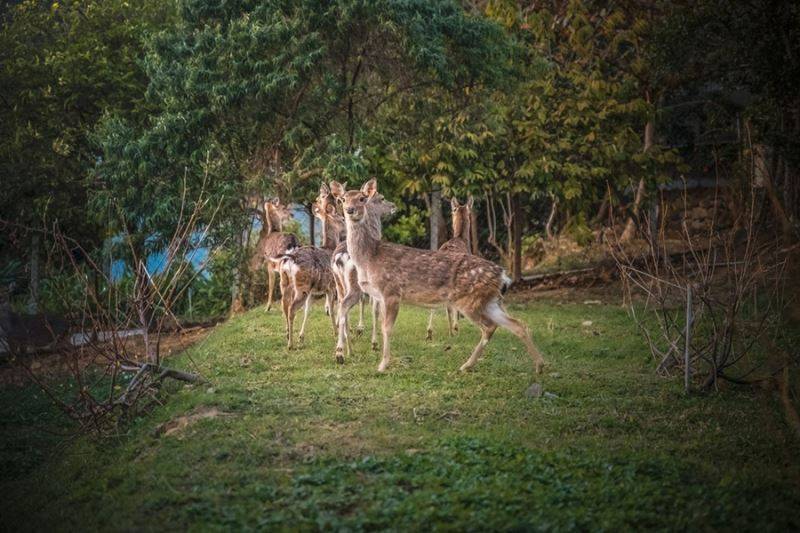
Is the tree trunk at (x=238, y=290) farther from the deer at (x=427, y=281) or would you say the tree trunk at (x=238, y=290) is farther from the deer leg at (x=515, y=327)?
the deer leg at (x=515, y=327)

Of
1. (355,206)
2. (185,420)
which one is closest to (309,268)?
(355,206)

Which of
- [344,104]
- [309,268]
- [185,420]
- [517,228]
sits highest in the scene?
[344,104]

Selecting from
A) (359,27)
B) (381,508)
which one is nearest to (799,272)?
(381,508)

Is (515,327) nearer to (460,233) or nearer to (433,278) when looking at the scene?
(433,278)

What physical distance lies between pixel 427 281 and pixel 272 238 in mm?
6278

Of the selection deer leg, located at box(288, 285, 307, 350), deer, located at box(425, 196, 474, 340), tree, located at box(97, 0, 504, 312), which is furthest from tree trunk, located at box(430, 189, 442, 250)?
deer leg, located at box(288, 285, 307, 350)

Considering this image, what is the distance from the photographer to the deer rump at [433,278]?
1059 centimetres

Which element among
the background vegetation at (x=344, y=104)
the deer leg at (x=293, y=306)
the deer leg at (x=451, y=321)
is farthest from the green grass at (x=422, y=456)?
the background vegetation at (x=344, y=104)

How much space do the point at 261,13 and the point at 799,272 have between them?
36.8ft

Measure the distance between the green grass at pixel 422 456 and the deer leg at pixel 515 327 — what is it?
0.22m

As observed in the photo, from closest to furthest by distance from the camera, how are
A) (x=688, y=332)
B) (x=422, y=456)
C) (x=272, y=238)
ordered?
(x=422, y=456), (x=688, y=332), (x=272, y=238)

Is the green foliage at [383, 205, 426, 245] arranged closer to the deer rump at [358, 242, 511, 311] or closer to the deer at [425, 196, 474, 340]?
the deer at [425, 196, 474, 340]

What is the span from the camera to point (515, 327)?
10469 mm

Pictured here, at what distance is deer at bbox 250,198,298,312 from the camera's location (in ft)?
52.6
